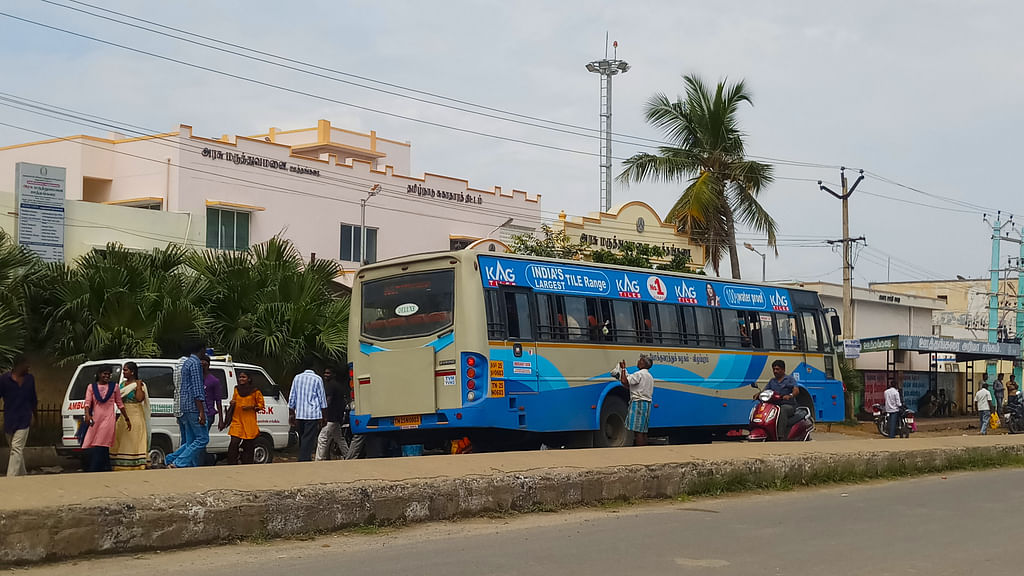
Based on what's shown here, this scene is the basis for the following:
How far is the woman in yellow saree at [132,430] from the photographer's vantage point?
46.2 ft

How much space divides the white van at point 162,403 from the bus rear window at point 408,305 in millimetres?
3075

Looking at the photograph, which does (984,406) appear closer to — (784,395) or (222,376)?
(784,395)

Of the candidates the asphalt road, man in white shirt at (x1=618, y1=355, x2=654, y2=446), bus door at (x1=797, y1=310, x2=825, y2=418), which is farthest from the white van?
bus door at (x1=797, y1=310, x2=825, y2=418)

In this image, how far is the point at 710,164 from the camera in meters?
38.6

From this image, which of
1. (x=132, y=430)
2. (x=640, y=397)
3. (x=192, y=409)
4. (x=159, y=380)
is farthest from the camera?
(x=159, y=380)

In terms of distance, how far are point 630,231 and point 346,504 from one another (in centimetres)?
3665

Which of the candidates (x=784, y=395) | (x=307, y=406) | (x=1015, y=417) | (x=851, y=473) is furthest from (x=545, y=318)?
(x=1015, y=417)

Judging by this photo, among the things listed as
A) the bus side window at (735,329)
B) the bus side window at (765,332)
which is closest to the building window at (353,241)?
the bus side window at (765,332)

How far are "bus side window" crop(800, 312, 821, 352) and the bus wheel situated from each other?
6116mm

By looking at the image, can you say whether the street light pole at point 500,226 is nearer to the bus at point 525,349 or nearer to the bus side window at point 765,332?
the bus side window at point 765,332

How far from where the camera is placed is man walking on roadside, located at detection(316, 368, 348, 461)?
17.7 metres

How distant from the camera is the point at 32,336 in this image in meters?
20.2

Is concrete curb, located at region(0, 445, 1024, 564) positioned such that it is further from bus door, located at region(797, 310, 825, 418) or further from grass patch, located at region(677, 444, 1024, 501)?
bus door, located at region(797, 310, 825, 418)

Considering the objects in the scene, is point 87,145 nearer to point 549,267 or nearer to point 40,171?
point 40,171
